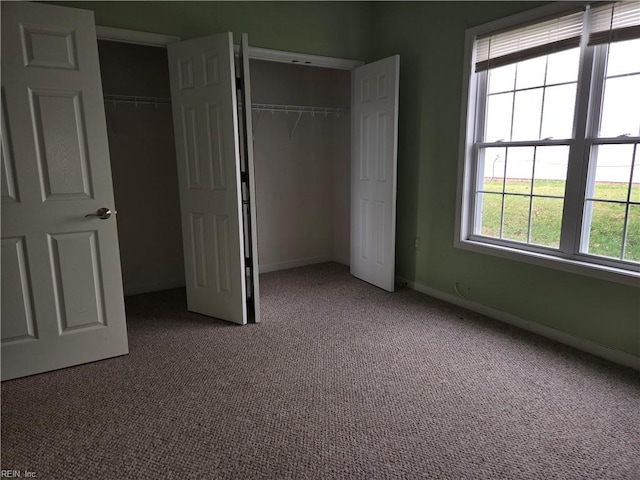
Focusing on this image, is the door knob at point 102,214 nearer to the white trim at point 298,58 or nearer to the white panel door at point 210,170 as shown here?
the white panel door at point 210,170

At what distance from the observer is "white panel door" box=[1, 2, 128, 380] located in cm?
228

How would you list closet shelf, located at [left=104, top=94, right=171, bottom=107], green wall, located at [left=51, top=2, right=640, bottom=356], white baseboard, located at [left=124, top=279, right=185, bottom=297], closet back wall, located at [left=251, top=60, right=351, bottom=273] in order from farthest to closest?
closet back wall, located at [left=251, top=60, right=351, bottom=273], white baseboard, located at [left=124, top=279, right=185, bottom=297], closet shelf, located at [left=104, top=94, right=171, bottom=107], green wall, located at [left=51, top=2, right=640, bottom=356]

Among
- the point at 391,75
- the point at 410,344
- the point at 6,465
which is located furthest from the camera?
the point at 391,75

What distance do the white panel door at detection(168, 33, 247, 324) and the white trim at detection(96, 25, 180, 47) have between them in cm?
12

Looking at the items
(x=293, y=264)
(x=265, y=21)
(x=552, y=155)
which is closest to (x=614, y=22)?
(x=552, y=155)

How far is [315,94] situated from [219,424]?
12.7 feet

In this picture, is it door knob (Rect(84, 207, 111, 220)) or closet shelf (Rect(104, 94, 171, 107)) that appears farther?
closet shelf (Rect(104, 94, 171, 107))

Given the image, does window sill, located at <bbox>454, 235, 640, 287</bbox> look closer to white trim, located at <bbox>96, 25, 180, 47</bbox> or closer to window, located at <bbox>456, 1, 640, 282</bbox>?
window, located at <bbox>456, 1, 640, 282</bbox>

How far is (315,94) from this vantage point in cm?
482

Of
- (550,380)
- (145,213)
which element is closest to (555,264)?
(550,380)

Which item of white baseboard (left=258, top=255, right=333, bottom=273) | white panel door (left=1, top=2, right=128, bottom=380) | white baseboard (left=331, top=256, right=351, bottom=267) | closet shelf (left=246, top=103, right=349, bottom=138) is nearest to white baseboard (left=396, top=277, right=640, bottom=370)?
white baseboard (left=331, top=256, right=351, bottom=267)

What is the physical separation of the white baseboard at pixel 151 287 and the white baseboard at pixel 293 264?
949mm

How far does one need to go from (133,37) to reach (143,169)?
4.19ft

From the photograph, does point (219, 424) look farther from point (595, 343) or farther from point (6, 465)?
point (595, 343)
